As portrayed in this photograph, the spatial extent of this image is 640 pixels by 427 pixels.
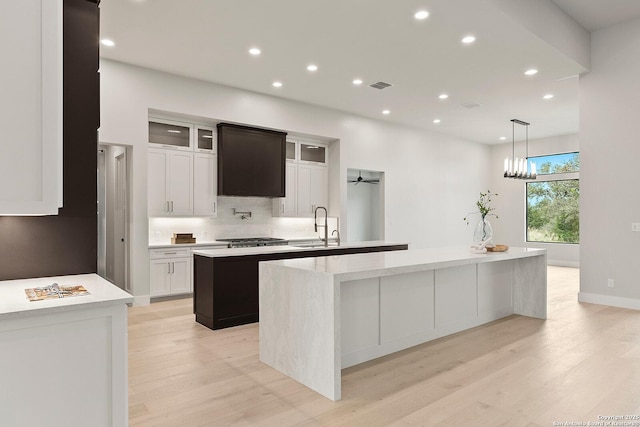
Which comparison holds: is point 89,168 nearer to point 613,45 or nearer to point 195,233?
point 195,233

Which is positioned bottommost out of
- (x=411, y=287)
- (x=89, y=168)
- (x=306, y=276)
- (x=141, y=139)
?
(x=411, y=287)

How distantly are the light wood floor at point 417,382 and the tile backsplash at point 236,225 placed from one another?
7.16 feet

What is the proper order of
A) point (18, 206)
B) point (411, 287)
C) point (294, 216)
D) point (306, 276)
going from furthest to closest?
point (294, 216)
point (411, 287)
point (306, 276)
point (18, 206)

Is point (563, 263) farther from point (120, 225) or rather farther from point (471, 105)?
point (120, 225)

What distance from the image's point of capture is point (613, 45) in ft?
17.5

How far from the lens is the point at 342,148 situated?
7832 mm

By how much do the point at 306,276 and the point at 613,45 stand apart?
5.46 meters

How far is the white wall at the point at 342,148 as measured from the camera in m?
5.39

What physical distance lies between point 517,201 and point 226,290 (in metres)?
9.17

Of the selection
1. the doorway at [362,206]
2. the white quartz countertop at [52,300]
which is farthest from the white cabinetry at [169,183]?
the doorway at [362,206]

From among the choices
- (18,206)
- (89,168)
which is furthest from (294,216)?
(18,206)

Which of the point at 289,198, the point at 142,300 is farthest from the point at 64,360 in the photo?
the point at 289,198

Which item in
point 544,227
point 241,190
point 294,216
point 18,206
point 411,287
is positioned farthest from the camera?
point 544,227

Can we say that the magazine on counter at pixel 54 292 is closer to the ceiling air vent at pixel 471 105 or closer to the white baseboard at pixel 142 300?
the white baseboard at pixel 142 300
